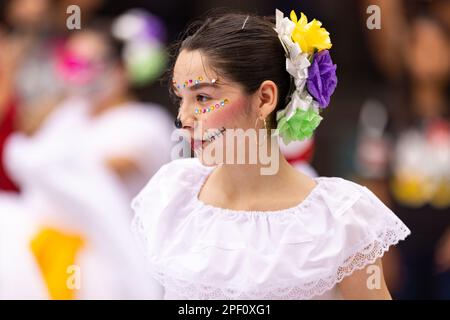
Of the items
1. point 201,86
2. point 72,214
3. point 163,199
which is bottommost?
point 72,214

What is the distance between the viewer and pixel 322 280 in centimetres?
188

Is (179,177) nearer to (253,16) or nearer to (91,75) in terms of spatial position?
(253,16)

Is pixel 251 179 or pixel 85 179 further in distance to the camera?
pixel 85 179

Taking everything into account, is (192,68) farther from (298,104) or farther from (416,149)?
(416,149)

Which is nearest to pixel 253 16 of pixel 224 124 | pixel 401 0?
pixel 224 124

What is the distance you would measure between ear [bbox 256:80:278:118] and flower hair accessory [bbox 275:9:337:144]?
3 cm

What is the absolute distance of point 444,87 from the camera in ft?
14.7

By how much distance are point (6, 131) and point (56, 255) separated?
0.84 m

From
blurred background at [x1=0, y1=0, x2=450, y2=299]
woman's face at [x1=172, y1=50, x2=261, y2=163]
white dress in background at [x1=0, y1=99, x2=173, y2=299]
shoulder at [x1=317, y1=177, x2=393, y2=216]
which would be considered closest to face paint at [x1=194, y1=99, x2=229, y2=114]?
woman's face at [x1=172, y1=50, x2=261, y2=163]

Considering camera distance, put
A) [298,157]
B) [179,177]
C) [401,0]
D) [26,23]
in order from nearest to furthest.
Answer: [179,177] < [298,157] < [401,0] < [26,23]

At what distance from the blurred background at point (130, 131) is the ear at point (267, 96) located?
46.9 inches

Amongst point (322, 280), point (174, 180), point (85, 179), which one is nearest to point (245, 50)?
point (174, 180)

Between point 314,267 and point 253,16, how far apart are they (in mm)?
542

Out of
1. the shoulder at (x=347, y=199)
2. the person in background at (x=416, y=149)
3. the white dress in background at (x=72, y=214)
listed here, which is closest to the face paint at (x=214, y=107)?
the shoulder at (x=347, y=199)
